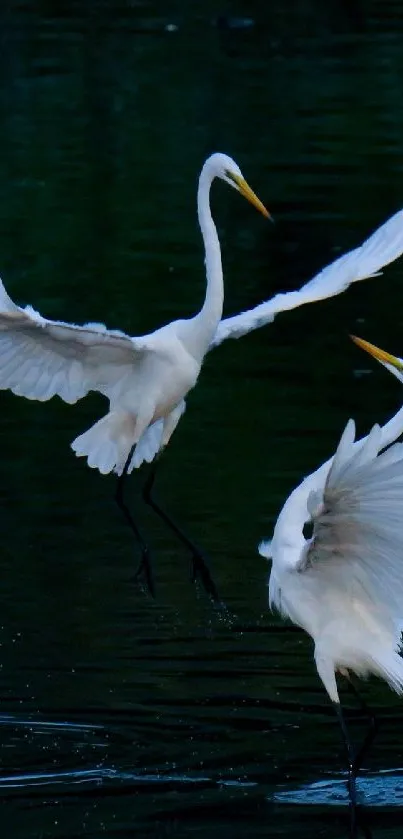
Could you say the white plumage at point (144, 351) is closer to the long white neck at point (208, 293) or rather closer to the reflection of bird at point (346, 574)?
the long white neck at point (208, 293)

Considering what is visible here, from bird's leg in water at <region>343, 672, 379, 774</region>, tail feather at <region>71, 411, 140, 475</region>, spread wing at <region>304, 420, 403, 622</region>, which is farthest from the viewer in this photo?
tail feather at <region>71, 411, 140, 475</region>

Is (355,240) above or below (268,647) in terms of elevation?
below

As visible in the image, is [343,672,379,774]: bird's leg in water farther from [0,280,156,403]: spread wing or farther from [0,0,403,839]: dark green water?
[0,280,156,403]: spread wing

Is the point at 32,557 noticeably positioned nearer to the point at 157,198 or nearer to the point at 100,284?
the point at 100,284

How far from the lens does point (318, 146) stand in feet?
63.7

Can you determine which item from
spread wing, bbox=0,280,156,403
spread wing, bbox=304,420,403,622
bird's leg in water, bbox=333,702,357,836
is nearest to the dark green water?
bird's leg in water, bbox=333,702,357,836

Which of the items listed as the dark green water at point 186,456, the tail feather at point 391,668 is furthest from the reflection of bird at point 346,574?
the dark green water at point 186,456

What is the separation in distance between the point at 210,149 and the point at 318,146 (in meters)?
1.00

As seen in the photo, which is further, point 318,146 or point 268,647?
point 318,146

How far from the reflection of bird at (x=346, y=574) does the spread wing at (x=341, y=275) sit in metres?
1.18

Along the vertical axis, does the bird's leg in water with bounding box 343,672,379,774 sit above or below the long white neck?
below

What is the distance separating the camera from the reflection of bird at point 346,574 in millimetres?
5855

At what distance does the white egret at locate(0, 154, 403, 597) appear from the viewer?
7.75 metres

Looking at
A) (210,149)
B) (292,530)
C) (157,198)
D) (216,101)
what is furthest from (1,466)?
(216,101)
